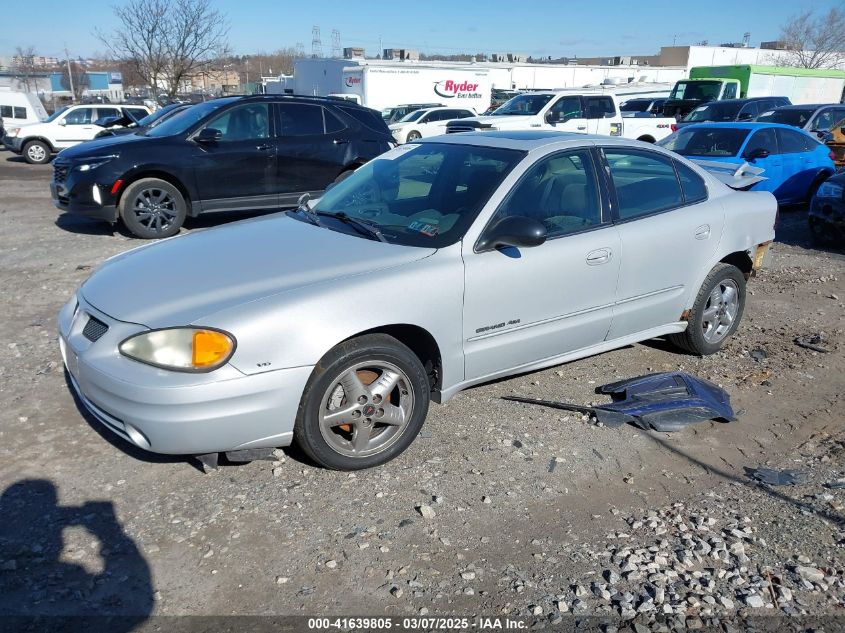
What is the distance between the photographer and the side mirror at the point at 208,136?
9055 millimetres

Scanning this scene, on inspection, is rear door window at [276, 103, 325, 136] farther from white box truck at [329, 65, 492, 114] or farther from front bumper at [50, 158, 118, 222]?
white box truck at [329, 65, 492, 114]

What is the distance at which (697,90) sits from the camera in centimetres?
2650

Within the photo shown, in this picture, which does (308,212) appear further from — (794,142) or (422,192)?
(794,142)

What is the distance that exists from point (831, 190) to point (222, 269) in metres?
8.59

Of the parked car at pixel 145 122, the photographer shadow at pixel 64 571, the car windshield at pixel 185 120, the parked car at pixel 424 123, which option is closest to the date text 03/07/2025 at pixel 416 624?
→ the photographer shadow at pixel 64 571

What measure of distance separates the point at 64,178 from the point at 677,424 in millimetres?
7919

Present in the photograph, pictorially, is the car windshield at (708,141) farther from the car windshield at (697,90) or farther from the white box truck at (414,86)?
the white box truck at (414,86)

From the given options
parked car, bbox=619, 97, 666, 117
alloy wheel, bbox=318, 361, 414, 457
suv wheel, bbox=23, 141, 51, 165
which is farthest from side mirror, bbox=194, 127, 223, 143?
parked car, bbox=619, 97, 666, 117

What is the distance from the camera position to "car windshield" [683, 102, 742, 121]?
18.7 m

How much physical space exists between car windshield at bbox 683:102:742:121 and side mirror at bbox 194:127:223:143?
557 inches

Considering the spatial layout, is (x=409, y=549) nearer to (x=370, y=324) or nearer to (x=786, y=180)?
(x=370, y=324)

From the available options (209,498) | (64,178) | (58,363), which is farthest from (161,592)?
(64,178)

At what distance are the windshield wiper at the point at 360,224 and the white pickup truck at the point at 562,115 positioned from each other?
40.5 feet

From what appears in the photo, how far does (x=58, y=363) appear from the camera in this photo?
5051 mm
